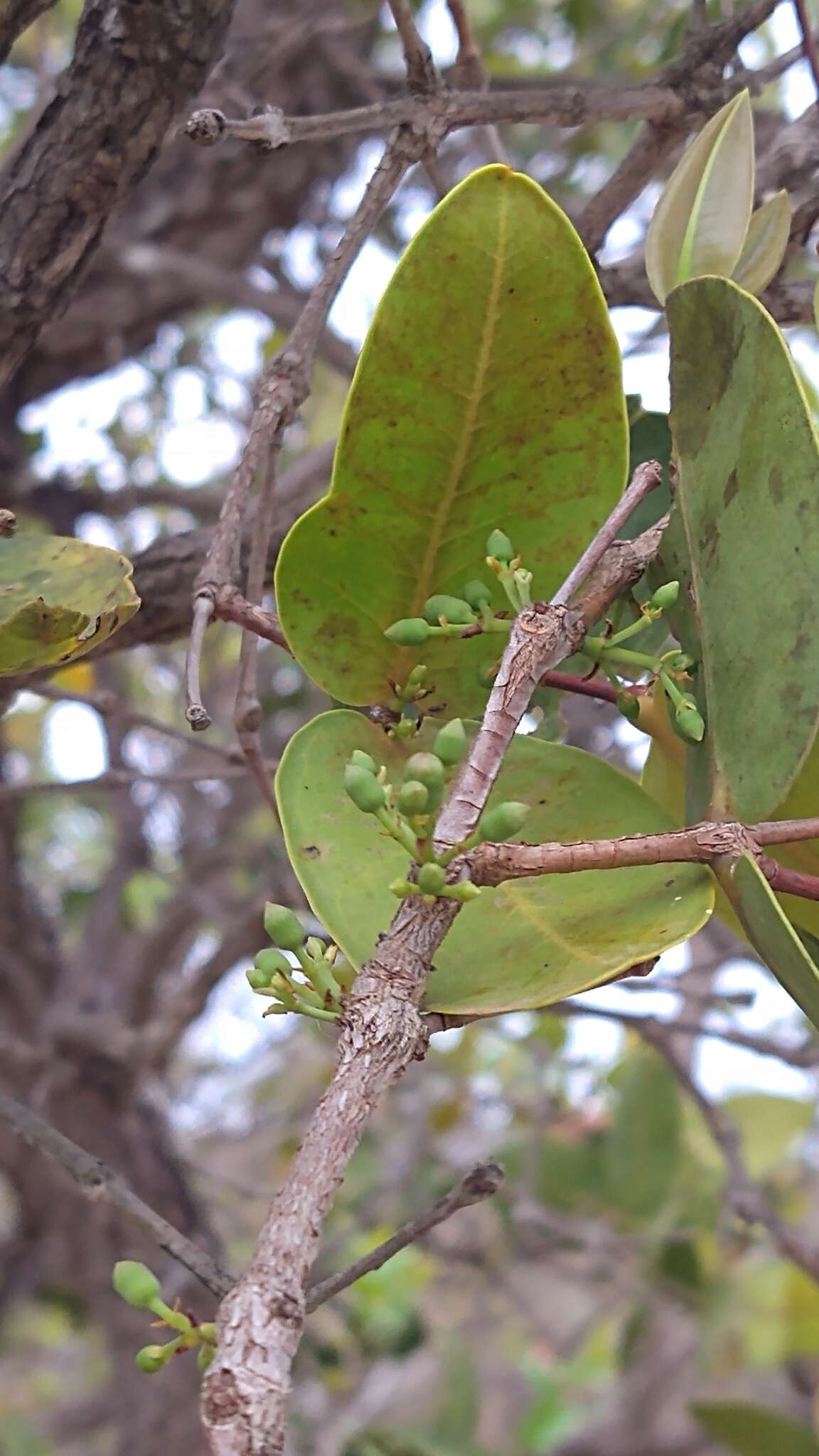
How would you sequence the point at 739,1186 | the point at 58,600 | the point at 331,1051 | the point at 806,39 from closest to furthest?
the point at 58,600 < the point at 806,39 < the point at 739,1186 < the point at 331,1051

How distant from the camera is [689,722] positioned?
1.63ft

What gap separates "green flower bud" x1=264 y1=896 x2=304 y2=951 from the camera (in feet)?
1.43

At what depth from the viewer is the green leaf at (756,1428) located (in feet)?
4.31

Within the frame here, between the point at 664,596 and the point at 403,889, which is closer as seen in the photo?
the point at 403,889

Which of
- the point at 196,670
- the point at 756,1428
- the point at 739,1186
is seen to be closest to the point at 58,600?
the point at 196,670

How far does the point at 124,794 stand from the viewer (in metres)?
2.13

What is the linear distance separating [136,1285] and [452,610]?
27cm

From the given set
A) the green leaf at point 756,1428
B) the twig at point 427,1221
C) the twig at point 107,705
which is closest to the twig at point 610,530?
the twig at point 427,1221

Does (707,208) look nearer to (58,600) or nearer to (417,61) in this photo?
(417,61)

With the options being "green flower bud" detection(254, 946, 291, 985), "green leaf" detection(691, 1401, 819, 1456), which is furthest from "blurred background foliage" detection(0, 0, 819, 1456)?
"green flower bud" detection(254, 946, 291, 985)

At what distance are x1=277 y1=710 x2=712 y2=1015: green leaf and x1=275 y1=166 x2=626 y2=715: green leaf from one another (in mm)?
48

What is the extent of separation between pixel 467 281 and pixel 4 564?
271 mm

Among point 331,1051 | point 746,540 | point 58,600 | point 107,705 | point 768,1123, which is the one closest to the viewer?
point 746,540

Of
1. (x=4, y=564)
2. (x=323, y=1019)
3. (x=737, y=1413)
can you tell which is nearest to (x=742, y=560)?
(x=323, y=1019)
